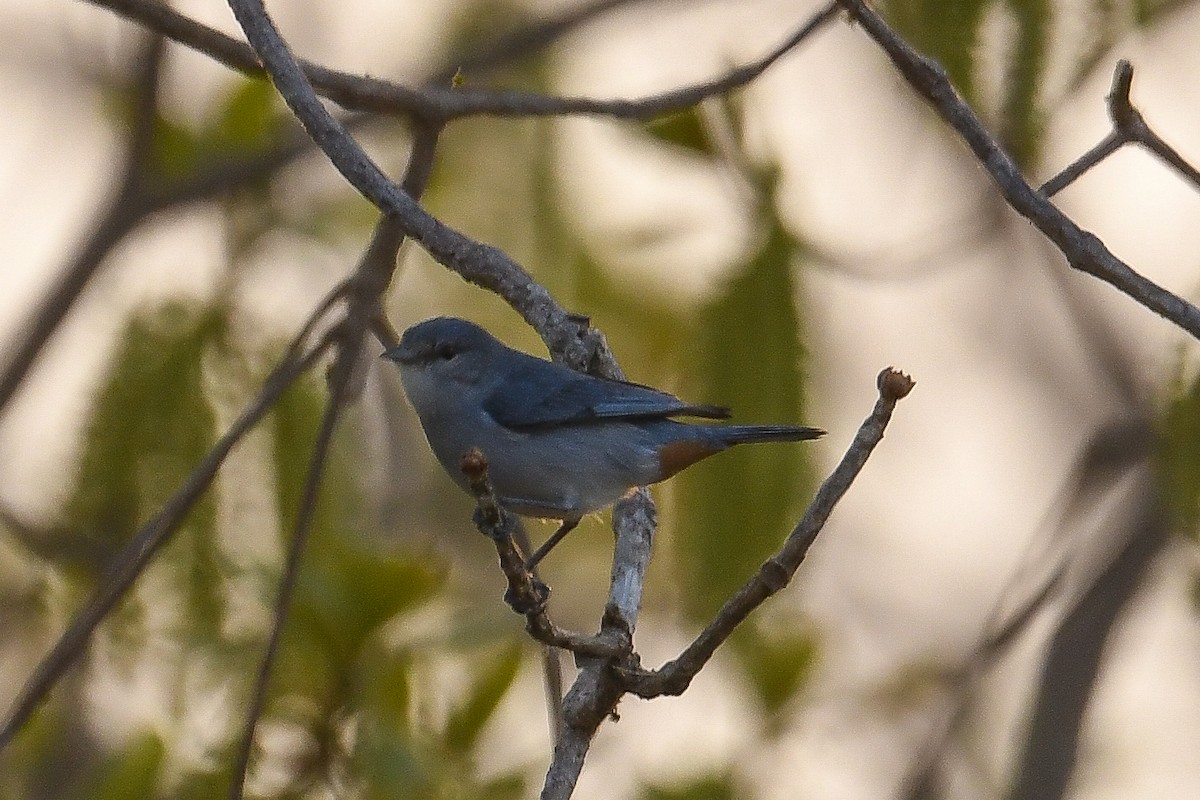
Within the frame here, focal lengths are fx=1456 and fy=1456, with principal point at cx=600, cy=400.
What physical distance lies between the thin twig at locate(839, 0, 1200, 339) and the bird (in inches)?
39.5

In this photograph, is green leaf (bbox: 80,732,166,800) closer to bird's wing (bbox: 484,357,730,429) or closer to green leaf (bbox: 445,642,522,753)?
green leaf (bbox: 445,642,522,753)

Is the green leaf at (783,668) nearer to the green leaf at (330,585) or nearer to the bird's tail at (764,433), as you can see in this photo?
the bird's tail at (764,433)

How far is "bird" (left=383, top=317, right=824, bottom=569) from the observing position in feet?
12.0

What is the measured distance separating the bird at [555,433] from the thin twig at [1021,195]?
1002 mm

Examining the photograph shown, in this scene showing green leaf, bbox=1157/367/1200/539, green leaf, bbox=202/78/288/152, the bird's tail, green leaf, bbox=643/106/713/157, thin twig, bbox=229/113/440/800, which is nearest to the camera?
green leaf, bbox=1157/367/1200/539

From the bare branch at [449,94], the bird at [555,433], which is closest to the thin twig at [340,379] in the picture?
the bare branch at [449,94]

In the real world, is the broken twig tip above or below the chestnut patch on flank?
below

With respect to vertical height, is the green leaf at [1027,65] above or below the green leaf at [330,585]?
above

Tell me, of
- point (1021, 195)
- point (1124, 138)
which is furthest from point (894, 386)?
point (1124, 138)

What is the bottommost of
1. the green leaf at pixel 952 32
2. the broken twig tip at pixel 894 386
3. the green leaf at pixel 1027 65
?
the broken twig tip at pixel 894 386

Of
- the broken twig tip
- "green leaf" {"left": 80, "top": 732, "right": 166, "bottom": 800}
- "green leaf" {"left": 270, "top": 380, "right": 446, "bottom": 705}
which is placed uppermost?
"green leaf" {"left": 270, "top": 380, "right": 446, "bottom": 705}

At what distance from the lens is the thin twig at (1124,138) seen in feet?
8.41

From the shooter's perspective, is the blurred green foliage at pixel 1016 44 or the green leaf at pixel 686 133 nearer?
the blurred green foliage at pixel 1016 44

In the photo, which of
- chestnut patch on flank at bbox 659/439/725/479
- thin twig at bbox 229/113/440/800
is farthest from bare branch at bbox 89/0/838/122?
chestnut patch on flank at bbox 659/439/725/479
